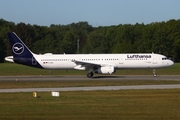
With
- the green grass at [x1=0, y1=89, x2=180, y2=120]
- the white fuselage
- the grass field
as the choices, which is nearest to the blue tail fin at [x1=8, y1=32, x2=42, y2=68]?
the white fuselage

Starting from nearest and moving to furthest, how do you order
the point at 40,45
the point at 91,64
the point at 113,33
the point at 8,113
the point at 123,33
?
the point at 8,113 → the point at 91,64 → the point at 40,45 → the point at 123,33 → the point at 113,33

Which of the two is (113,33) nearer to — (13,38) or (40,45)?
(40,45)

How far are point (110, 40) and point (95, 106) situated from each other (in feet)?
401

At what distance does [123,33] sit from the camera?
456 feet

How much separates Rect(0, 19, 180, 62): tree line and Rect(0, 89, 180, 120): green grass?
3368 inches

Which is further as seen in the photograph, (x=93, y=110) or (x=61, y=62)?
(x=61, y=62)

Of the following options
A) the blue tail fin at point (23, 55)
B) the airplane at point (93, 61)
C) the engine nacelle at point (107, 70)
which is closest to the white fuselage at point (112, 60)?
the airplane at point (93, 61)

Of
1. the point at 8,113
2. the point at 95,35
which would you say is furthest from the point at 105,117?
the point at 95,35

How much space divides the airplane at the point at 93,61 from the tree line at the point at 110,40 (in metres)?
58.8

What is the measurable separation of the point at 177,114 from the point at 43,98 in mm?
9915

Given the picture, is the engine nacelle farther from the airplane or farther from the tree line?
the tree line

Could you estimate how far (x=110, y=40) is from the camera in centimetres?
14638

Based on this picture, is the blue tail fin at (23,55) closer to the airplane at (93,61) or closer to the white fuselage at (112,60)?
the airplane at (93,61)

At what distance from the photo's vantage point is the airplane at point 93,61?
175 ft
